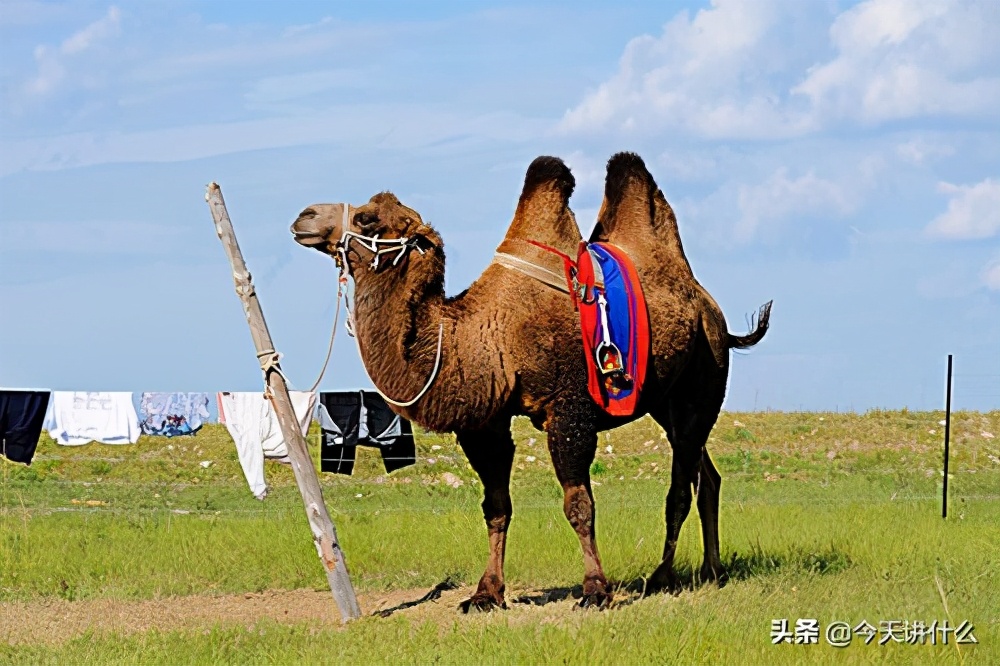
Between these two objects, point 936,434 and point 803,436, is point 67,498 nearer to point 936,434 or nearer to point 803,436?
point 803,436

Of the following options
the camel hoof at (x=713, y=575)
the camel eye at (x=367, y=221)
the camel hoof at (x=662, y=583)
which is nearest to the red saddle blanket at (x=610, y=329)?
the camel eye at (x=367, y=221)

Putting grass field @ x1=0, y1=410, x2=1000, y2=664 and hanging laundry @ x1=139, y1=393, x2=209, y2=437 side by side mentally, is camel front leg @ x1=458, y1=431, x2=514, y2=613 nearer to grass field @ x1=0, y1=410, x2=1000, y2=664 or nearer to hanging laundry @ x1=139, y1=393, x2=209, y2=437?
grass field @ x1=0, y1=410, x2=1000, y2=664

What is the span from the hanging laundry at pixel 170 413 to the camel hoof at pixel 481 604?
1174 centimetres

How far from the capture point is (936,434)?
26.1m

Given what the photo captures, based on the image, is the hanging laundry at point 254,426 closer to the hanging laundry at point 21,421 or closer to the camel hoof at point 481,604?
the hanging laundry at point 21,421

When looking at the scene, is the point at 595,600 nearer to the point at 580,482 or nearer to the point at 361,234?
the point at 580,482

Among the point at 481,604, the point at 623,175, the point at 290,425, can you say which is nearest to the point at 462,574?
the point at 481,604

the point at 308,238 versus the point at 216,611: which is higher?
the point at 308,238

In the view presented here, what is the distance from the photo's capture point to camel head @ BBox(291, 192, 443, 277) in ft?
27.0

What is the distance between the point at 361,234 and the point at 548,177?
1.61 meters

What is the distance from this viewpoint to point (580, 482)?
8555mm

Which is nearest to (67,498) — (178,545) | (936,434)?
(178,545)

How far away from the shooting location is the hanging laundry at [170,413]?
19672 millimetres

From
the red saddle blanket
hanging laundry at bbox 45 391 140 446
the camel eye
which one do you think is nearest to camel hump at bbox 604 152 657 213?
the red saddle blanket
